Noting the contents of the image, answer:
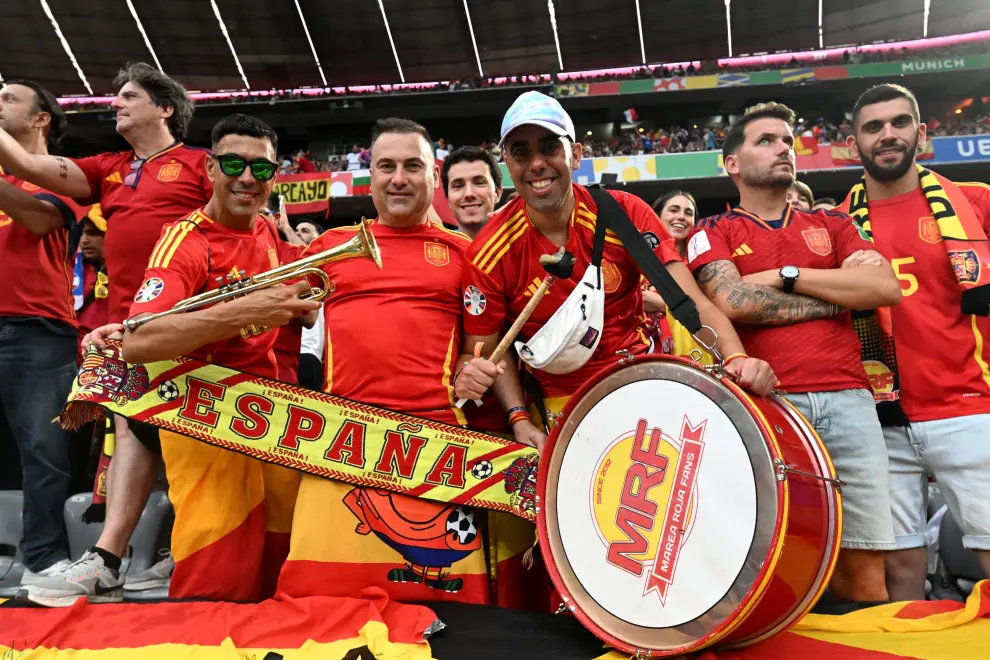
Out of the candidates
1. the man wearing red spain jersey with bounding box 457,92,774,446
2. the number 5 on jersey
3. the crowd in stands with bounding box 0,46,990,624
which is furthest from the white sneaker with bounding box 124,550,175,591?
the number 5 on jersey

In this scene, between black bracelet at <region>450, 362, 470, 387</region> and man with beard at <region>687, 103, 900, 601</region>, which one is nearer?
man with beard at <region>687, 103, 900, 601</region>

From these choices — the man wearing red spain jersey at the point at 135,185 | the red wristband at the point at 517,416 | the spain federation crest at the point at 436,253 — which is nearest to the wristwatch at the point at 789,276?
the red wristband at the point at 517,416

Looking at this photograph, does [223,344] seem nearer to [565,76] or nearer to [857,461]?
[857,461]

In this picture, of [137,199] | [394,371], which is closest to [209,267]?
[137,199]

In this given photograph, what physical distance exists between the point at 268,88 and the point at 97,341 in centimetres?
2456

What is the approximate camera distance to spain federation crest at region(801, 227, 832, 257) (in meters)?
3.09

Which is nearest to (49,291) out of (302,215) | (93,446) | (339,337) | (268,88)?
(93,446)

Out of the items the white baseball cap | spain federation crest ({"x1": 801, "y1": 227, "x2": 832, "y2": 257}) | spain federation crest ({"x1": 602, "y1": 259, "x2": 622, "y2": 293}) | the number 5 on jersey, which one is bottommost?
the number 5 on jersey

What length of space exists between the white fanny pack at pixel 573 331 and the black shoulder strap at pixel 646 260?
0.58 ft

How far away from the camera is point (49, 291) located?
13.6 ft

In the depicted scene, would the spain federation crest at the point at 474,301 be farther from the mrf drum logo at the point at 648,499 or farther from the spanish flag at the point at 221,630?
the spanish flag at the point at 221,630

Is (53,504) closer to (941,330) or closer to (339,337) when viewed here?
(339,337)

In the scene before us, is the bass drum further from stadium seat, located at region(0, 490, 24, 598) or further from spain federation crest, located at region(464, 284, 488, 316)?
stadium seat, located at region(0, 490, 24, 598)

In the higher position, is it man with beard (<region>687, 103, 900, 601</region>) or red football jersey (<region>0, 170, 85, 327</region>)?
red football jersey (<region>0, 170, 85, 327</region>)
